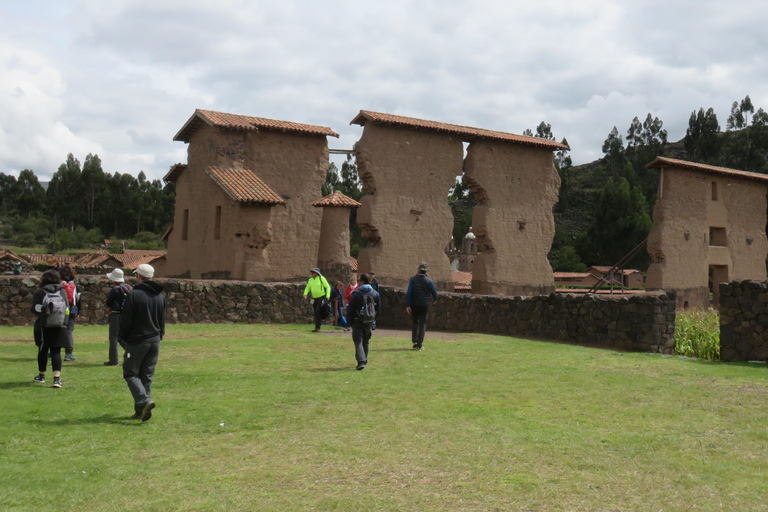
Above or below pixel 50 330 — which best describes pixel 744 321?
above

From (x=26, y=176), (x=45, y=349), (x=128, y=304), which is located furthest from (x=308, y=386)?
(x=26, y=176)

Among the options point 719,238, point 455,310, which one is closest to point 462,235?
point 719,238

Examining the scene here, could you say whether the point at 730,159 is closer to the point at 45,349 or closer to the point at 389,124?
the point at 389,124

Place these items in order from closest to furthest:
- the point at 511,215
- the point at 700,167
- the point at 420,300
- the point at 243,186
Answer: the point at 420,300 → the point at 243,186 → the point at 511,215 → the point at 700,167

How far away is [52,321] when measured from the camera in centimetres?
919

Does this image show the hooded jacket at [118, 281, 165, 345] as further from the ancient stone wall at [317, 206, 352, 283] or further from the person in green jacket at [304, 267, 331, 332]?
the ancient stone wall at [317, 206, 352, 283]

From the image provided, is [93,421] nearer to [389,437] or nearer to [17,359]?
[389,437]

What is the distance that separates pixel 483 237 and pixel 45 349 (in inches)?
875

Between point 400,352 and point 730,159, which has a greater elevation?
point 730,159

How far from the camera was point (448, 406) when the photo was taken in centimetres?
845

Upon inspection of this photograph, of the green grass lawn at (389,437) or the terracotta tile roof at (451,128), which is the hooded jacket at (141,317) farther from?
the terracotta tile roof at (451,128)

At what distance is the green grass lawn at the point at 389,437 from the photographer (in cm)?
521

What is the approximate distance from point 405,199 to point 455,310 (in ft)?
28.9

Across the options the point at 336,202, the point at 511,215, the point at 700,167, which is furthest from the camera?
the point at 700,167
